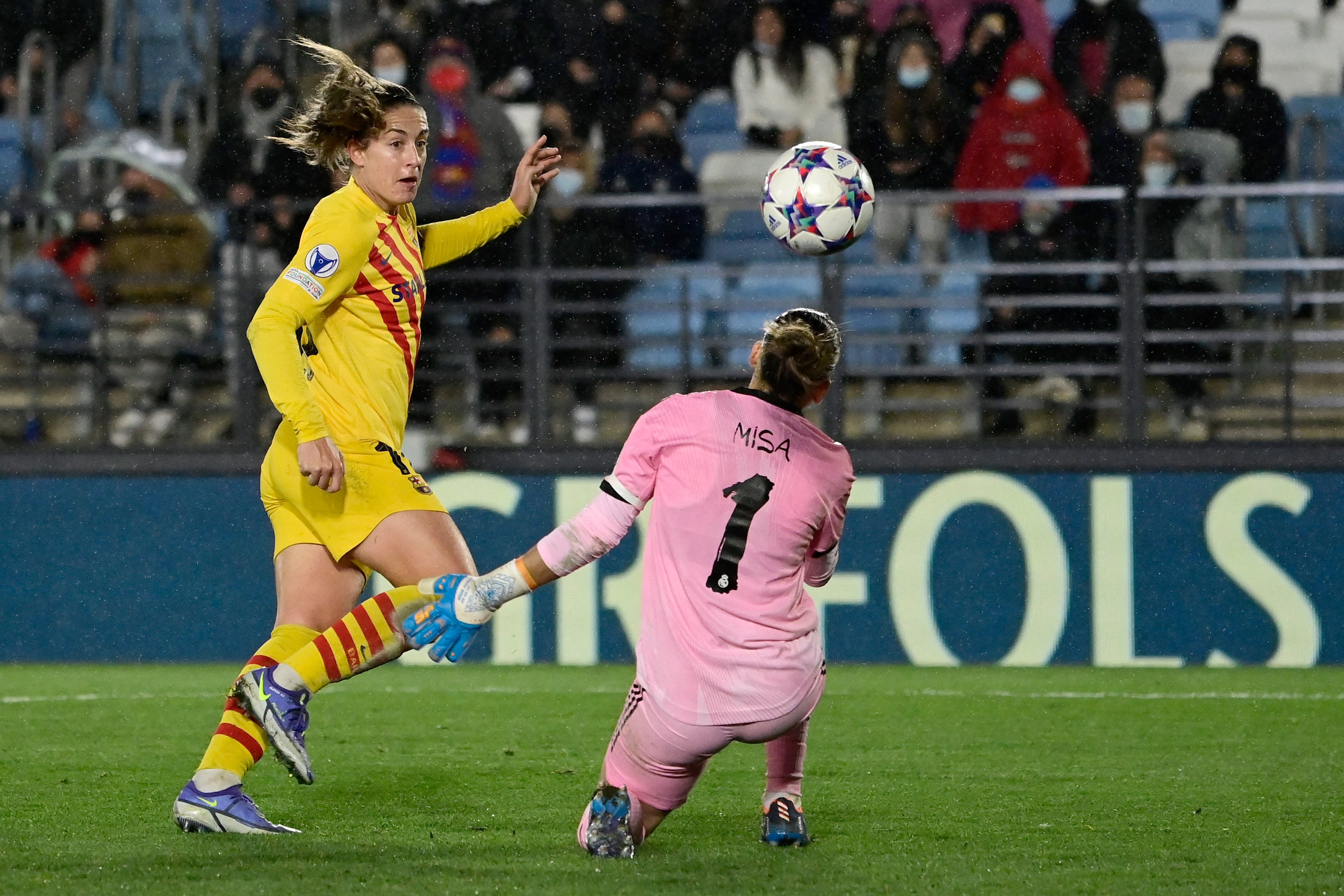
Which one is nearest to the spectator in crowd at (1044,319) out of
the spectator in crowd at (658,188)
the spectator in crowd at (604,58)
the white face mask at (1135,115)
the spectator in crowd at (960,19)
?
the white face mask at (1135,115)

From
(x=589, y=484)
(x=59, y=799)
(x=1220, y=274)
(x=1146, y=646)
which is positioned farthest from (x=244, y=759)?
(x=1220, y=274)

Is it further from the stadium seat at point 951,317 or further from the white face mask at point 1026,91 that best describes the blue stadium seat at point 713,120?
the stadium seat at point 951,317

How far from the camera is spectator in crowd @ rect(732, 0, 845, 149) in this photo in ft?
38.4

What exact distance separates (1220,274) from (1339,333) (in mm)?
1471

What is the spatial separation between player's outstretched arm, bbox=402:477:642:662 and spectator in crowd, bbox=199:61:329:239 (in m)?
7.11

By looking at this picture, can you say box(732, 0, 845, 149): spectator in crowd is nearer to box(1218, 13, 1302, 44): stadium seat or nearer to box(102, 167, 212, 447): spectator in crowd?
box(1218, 13, 1302, 44): stadium seat

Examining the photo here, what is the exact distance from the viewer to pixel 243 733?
4574mm

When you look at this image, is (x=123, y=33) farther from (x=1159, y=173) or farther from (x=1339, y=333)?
(x=1339, y=333)

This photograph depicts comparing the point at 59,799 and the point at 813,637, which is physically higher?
the point at 813,637

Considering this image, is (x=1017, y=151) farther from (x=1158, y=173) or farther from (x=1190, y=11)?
(x=1190, y=11)

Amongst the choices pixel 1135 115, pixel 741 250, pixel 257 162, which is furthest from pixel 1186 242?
pixel 257 162

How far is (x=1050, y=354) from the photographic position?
10.4 m

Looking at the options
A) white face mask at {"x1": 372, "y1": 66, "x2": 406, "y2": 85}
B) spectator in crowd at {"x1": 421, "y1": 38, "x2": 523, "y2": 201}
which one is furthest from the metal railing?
white face mask at {"x1": 372, "y1": 66, "x2": 406, "y2": 85}

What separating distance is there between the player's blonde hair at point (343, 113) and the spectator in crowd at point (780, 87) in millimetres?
6977
